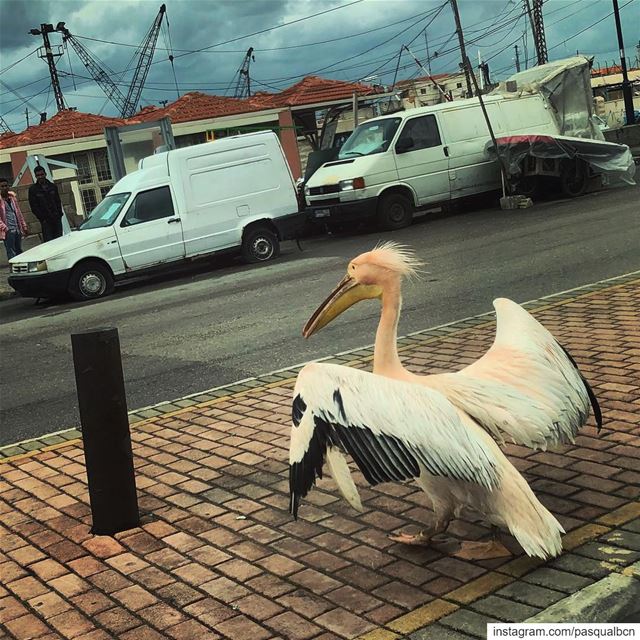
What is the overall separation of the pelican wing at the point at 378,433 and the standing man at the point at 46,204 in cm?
1530

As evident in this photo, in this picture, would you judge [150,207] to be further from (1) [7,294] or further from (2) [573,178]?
(2) [573,178]

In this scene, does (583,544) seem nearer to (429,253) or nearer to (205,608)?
(205,608)

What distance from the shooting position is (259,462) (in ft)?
17.1

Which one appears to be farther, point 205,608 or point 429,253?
point 429,253

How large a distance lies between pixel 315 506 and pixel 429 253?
9.81m

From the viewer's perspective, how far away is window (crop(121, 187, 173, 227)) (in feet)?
49.1

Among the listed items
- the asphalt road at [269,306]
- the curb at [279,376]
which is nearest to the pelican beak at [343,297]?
the curb at [279,376]

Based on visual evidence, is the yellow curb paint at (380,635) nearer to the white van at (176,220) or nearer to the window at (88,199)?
the white van at (176,220)

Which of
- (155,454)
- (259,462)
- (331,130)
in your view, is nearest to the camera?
(259,462)

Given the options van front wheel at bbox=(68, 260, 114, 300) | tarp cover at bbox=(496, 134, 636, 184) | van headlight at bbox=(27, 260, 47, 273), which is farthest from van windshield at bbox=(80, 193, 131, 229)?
tarp cover at bbox=(496, 134, 636, 184)

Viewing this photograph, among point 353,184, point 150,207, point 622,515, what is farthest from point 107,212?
point 622,515

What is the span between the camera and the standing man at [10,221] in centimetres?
1738

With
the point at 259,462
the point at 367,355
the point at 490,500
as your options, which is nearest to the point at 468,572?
the point at 490,500

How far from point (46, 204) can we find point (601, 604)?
16.0 metres
